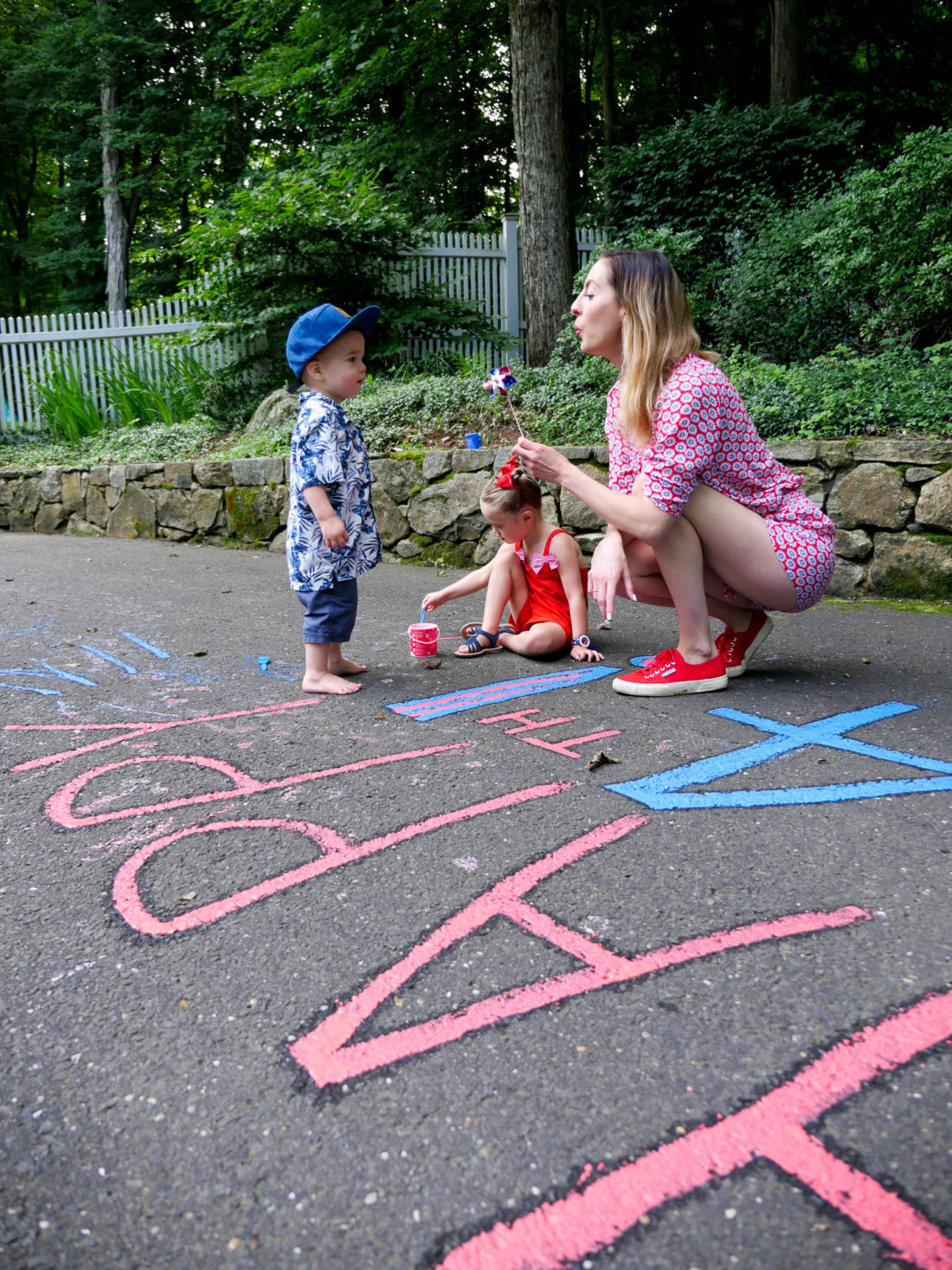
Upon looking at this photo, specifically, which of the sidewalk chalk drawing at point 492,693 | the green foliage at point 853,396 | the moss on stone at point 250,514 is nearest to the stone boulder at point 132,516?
the moss on stone at point 250,514

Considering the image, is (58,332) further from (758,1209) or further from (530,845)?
(758,1209)

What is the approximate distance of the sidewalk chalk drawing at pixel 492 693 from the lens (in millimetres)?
3004

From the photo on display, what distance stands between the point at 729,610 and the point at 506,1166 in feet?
8.15

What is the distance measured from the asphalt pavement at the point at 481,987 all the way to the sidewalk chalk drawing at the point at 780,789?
1 centimetres

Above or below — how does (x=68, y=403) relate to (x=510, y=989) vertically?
above

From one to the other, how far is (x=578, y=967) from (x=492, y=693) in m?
1.71

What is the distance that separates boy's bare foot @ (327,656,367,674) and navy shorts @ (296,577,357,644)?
0.24m

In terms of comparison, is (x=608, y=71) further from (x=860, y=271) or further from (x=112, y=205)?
(x=112, y=205)

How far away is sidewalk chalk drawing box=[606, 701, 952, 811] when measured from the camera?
2.19 metres

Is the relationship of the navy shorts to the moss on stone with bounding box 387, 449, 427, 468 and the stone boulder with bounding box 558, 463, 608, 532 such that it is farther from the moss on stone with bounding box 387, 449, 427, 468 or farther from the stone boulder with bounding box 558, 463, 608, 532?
the moss on stone with bounding box 387, 449, 427, 468

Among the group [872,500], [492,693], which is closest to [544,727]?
[492,693]

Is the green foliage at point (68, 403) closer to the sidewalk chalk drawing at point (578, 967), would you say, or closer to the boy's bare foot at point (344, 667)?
the boy's bare foot at point (344, 667)

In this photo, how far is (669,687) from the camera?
3.04 metres

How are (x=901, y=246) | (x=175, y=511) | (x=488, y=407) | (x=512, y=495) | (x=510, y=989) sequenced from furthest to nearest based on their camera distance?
(x=175, y=511) → (x=488, y=407) → (x=901, y=246) → (x=512, y=495) → (x=510, y=989)
